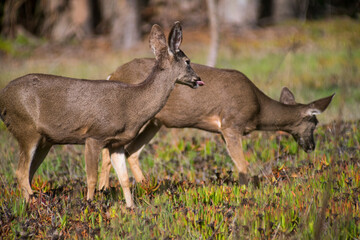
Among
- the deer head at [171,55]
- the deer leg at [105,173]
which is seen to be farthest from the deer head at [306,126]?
the deer leg at [105,173]

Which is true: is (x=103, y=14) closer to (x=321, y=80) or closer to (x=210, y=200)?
(x=321, y=80)

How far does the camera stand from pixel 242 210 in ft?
16.1

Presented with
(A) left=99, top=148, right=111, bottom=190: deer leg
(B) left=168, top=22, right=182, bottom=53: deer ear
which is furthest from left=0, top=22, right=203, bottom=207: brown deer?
(A) left=99, top=148, right=111, bottom=190: deer leg

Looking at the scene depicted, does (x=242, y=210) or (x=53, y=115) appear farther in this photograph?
(x=53, y=115)

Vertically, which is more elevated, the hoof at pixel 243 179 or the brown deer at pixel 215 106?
the brown deer at pixel 215 106

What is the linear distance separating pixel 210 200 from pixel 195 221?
72 cm

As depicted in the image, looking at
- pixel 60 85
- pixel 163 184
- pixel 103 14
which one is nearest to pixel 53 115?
pixel 60 85

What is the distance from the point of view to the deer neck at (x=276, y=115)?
747cm

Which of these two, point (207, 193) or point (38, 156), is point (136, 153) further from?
point (207, 193)

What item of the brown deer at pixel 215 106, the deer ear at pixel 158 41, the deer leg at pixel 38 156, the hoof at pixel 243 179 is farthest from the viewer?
the brown deer at pixel 215 106

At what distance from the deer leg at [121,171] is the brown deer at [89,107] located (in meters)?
0.03

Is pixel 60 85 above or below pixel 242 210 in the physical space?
above

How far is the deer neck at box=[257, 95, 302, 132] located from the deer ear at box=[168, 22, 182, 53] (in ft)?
7.31

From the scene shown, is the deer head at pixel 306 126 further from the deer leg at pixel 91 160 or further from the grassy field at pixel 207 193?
the deer leg at pixel 91 160
